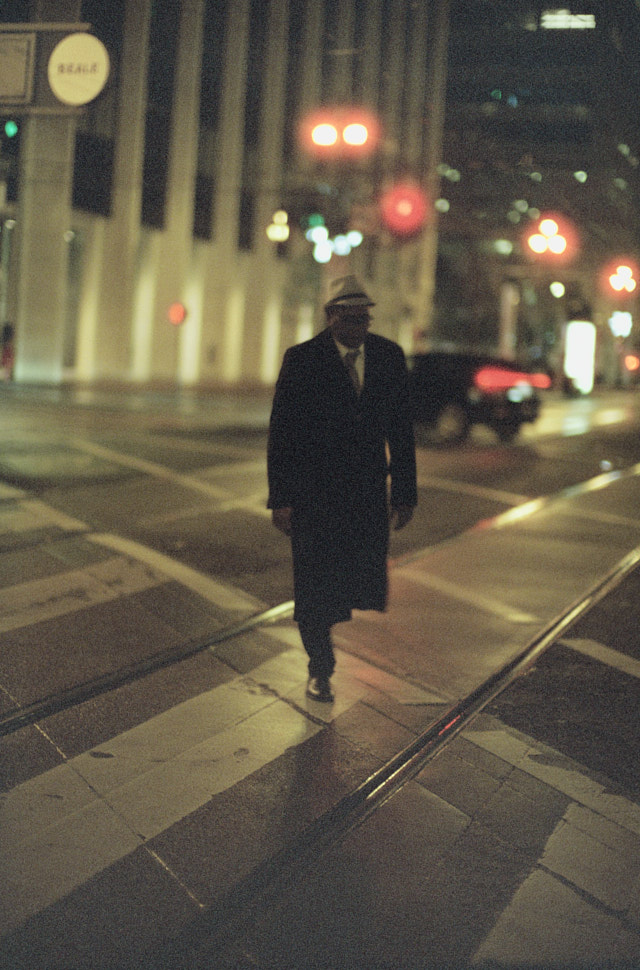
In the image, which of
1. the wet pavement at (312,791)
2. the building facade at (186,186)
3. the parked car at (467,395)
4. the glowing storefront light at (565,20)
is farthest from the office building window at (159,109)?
the wet pavement at (312,791)

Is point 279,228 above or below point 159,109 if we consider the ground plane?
below

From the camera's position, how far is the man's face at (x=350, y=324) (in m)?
4.87

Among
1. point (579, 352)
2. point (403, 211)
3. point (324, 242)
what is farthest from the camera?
point (579, 352)

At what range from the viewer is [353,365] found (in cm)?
494

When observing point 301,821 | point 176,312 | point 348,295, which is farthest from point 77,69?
point 176,312

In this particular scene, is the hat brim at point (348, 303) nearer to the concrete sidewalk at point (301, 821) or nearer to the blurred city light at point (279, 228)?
the concrete sidewalk at point (301, 821)

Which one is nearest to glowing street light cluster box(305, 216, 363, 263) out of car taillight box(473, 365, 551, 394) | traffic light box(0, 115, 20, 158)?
car taillight box(473, 365, 551, 394)

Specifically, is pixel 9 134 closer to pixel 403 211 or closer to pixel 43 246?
pixel 403 211

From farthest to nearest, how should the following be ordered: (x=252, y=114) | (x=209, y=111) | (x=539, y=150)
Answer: (x=252, y=114) → (x=209, y=111) → (x=539, y=150)

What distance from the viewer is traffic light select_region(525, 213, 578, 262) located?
21.7 m

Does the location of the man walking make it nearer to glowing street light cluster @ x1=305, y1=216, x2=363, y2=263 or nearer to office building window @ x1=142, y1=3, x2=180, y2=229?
glowing street light cluster @ x1=305, y1=216, x2=363, y2=263

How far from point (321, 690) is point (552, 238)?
18.1 m

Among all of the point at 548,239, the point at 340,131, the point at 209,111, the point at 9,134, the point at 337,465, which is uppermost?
the point at 209,111

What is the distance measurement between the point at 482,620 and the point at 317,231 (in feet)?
59.5
